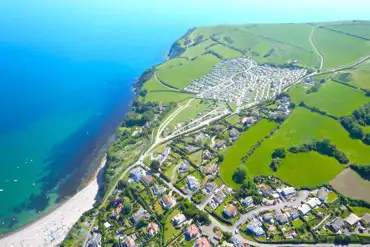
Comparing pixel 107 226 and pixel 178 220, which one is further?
pixel 107 226

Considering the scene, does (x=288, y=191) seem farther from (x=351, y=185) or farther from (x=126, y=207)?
(x=126, y=207)

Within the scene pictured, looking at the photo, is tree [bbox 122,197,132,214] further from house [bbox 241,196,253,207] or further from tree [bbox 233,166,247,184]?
tree [bbox 233,166,247,184]

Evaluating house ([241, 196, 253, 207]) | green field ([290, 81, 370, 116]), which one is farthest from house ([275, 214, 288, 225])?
green field ([290, 81, 370, 116])

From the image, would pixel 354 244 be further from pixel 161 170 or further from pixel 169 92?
pixel 169 92

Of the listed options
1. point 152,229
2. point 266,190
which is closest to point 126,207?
point 152,229

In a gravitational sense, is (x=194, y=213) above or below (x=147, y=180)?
above

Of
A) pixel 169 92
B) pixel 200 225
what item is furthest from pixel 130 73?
pixel 200 225
